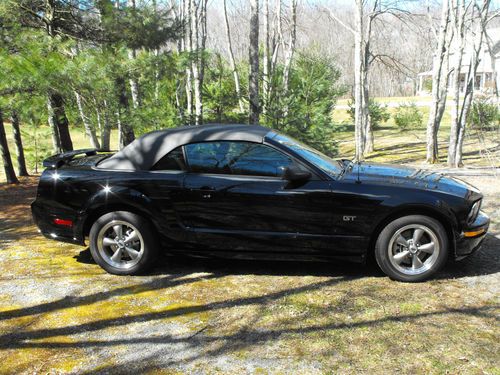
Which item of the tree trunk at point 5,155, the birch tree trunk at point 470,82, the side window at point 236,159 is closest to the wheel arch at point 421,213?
the side window at point 236,159

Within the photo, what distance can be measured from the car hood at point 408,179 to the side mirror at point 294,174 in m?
0.49

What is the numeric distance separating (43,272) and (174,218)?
5.28 ft

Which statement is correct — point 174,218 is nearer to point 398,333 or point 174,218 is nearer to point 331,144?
point 398,333

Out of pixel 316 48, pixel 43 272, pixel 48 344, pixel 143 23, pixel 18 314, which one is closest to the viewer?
pixel 48 344

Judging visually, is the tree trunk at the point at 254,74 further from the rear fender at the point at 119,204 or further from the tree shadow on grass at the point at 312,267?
the rear fender at the point at 119,204

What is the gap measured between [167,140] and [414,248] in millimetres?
2638

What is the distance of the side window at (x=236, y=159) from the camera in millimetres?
4043

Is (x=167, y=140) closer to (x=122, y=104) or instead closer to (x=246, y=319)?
(x=246, y=319)

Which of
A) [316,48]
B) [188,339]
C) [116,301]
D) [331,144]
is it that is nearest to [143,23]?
[331,144]

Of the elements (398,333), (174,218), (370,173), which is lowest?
(398,333)

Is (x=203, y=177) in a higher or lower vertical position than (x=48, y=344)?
higher

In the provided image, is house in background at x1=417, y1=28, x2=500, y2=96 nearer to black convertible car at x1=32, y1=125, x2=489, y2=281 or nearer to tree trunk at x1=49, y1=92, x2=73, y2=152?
black convertible car at x1=32, y1=125, x2=489, y2=281

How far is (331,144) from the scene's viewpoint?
14.6m

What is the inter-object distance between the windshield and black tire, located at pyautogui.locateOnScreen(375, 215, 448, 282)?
2.64 ft
